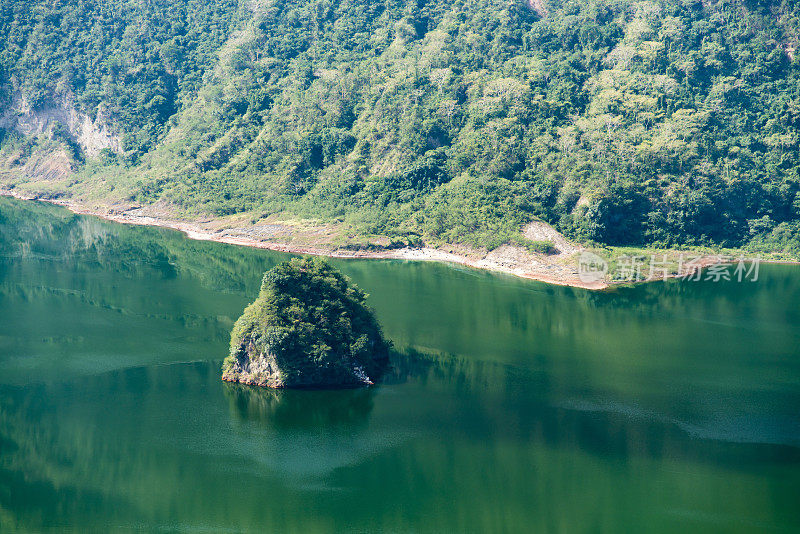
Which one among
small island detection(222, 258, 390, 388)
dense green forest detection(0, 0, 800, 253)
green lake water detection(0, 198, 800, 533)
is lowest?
green lake water detection(0, 198, 800, 533)

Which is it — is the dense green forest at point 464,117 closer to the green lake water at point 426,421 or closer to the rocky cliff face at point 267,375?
the green lake water at point 426,421

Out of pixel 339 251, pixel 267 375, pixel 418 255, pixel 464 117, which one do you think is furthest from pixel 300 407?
pixel 464 117

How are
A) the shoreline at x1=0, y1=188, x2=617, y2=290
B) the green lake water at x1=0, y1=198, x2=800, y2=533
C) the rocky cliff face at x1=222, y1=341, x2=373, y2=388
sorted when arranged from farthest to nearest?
the shoreline at x1=0, y1=188, x2=617, y2=290 → the rocky cliff face at x1=222, y1=341, x2=373, y2=388 → the green lake water at x1=0, y1=198, x2=800, y2=533

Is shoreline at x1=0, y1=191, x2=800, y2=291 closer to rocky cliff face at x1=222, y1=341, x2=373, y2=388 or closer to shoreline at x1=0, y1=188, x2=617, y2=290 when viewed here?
shoreline at x1=0, y1=188, x2=617, y2=290

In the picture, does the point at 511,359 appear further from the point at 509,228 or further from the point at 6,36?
the point at 6,36

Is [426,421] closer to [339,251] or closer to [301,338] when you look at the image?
[301,338]

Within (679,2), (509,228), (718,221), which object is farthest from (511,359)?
(679,2)

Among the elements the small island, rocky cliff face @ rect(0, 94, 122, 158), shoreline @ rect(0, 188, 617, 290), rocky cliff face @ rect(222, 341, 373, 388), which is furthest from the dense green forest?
rocky cliff face @ rect(222, 341, 373, 388)
